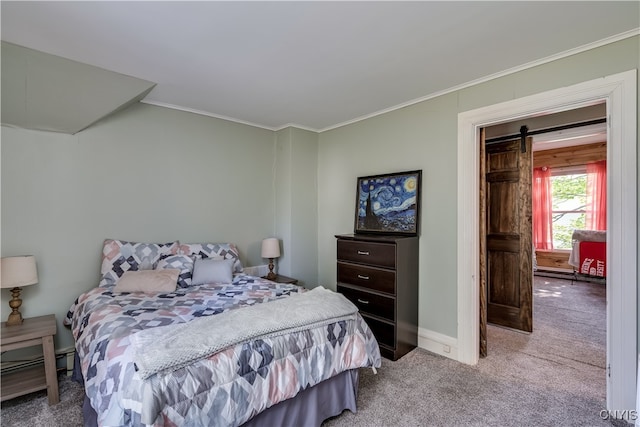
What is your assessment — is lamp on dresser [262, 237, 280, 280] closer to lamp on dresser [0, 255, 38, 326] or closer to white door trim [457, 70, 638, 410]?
lamp on dresser [0, 255, 38, 326]

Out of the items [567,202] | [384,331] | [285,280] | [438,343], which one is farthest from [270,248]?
Result: [567,202]

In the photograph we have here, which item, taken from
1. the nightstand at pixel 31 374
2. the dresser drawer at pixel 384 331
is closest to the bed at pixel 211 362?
the nightstand at pixel 31 374

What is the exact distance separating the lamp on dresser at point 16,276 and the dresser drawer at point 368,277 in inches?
99.6

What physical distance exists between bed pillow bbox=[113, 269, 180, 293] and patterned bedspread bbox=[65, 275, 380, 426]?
10 centimetres

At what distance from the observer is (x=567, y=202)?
260 inches

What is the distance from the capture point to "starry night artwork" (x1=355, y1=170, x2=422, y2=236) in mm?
3152

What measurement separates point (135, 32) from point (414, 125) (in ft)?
7.94

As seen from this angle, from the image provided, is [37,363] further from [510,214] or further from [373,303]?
[510,214]

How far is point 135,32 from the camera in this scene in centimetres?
197

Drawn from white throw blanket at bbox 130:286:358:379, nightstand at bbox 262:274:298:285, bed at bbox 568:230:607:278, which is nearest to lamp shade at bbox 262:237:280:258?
nightstand at bbox 262:274:298:285

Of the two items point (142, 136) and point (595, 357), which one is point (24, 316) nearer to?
point (142, 136)

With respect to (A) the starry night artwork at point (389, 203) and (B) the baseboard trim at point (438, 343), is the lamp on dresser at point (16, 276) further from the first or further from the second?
(B) the baseboard trim at point (438, 343)

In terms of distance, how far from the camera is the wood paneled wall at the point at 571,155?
5.88 metres

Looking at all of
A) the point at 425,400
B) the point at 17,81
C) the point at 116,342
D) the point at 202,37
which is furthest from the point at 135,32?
the point at 425,400
